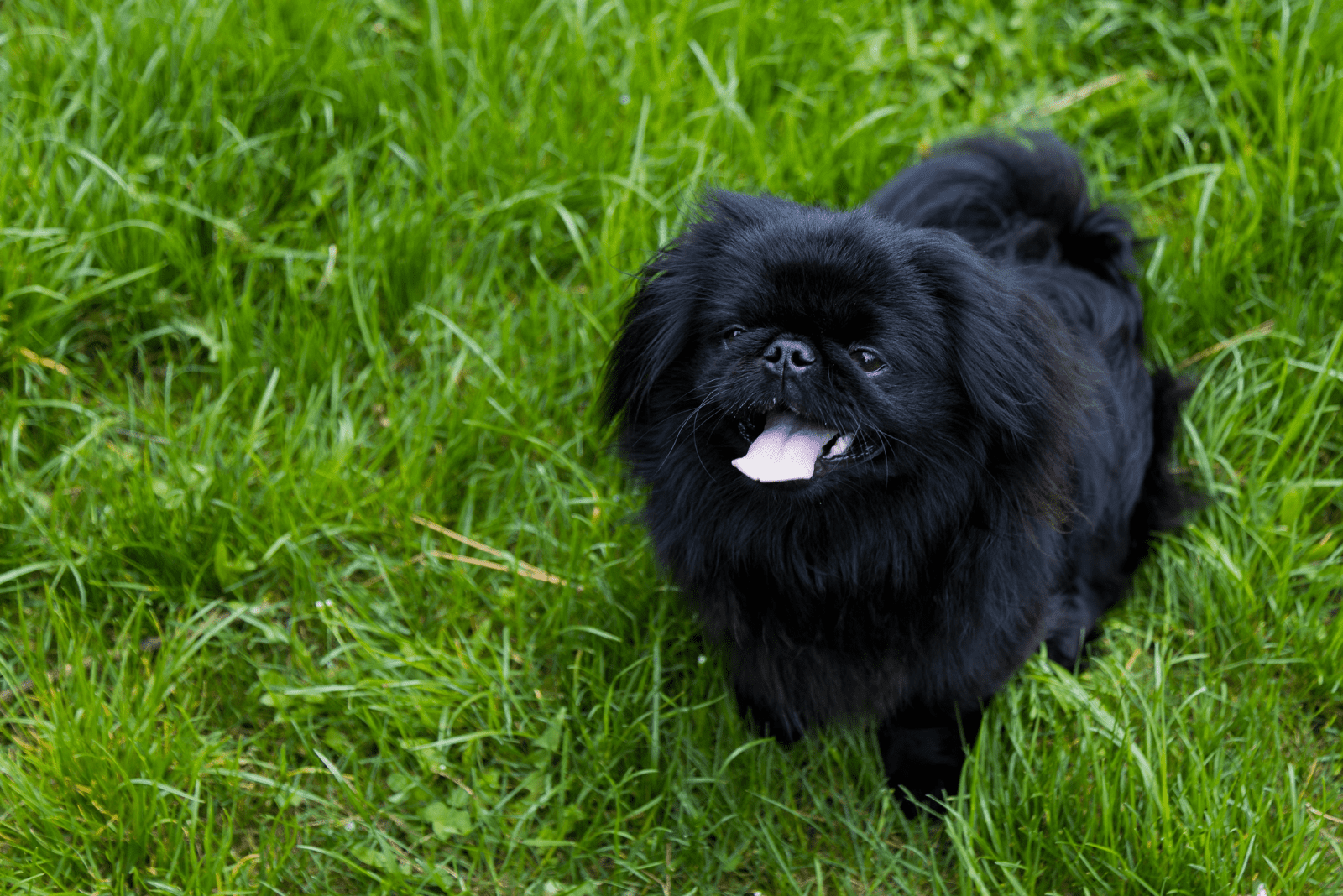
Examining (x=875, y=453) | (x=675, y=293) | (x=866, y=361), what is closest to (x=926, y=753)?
(x=875, y=453)

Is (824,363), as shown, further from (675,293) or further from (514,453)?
(514,453)

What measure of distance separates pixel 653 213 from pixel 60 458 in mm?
1773

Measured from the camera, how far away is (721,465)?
2217 millimetres

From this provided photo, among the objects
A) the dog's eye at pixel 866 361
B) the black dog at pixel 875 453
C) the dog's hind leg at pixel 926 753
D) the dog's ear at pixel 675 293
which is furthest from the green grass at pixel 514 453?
the dog's eye at pixel 866 361

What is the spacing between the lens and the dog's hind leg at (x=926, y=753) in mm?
2596

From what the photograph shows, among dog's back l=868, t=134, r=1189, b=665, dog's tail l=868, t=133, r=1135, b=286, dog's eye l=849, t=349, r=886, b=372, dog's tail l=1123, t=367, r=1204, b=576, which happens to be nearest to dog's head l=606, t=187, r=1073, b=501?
dog's eye l=849, t=349, r=886, b=372

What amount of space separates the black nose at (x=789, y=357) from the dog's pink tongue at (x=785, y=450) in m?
0.14

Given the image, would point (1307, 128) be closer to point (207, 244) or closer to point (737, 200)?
point (737, 200)

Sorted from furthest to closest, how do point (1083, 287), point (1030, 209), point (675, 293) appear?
point (1030, 209) < point (1083, 287) < point (675, 293)

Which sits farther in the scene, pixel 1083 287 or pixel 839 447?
pixel 1083 287

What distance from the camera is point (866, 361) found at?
6.63ft

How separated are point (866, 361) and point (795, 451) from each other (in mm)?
204

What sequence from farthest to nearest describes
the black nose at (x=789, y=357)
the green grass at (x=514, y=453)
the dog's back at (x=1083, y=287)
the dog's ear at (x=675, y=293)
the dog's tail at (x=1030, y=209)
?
1. the dog's tail at (x=1030, y=209)
2. the dog's back at (x=1083, y=287)
3. the green grass at (x=514, y=453)
4. the dog's ear at (x=675, y=293)
5. the black nose at (x=789, y=357)

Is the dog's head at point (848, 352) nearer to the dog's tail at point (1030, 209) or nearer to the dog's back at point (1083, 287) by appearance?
the dog's back at point (1083, 287)
